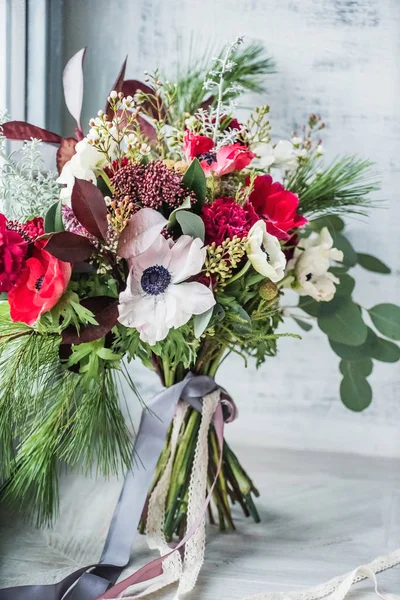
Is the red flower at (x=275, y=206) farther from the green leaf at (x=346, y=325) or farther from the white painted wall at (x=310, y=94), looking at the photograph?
the white painted wall at (x=310, y=94)

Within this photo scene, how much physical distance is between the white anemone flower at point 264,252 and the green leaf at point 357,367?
0.38 metres

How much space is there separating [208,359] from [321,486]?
0.38 m

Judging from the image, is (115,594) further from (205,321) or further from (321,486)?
(321,486)

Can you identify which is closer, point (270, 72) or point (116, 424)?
point (116, 424)

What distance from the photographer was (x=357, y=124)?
118 centimetres

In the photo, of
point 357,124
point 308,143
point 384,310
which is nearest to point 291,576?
point 384,310

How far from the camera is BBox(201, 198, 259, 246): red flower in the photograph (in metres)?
0.69

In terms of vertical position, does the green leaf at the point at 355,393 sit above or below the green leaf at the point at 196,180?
below

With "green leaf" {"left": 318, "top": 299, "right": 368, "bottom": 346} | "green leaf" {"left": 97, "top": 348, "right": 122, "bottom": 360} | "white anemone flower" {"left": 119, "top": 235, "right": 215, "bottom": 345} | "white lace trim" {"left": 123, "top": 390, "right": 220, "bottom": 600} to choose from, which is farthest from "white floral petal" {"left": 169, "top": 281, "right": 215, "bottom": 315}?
"green leaf" {"left": 318, "top": 299, "right": 368, "bottom": 346}

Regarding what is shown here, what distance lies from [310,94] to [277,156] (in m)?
0.37

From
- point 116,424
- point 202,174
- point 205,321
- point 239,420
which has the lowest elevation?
point 239,420

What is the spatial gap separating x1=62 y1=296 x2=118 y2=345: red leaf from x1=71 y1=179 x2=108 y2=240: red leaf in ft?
0.26

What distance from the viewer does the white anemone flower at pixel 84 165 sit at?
0.72 meters

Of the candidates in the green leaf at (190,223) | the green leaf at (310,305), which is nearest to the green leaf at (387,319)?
the green leaf at (310,305)
